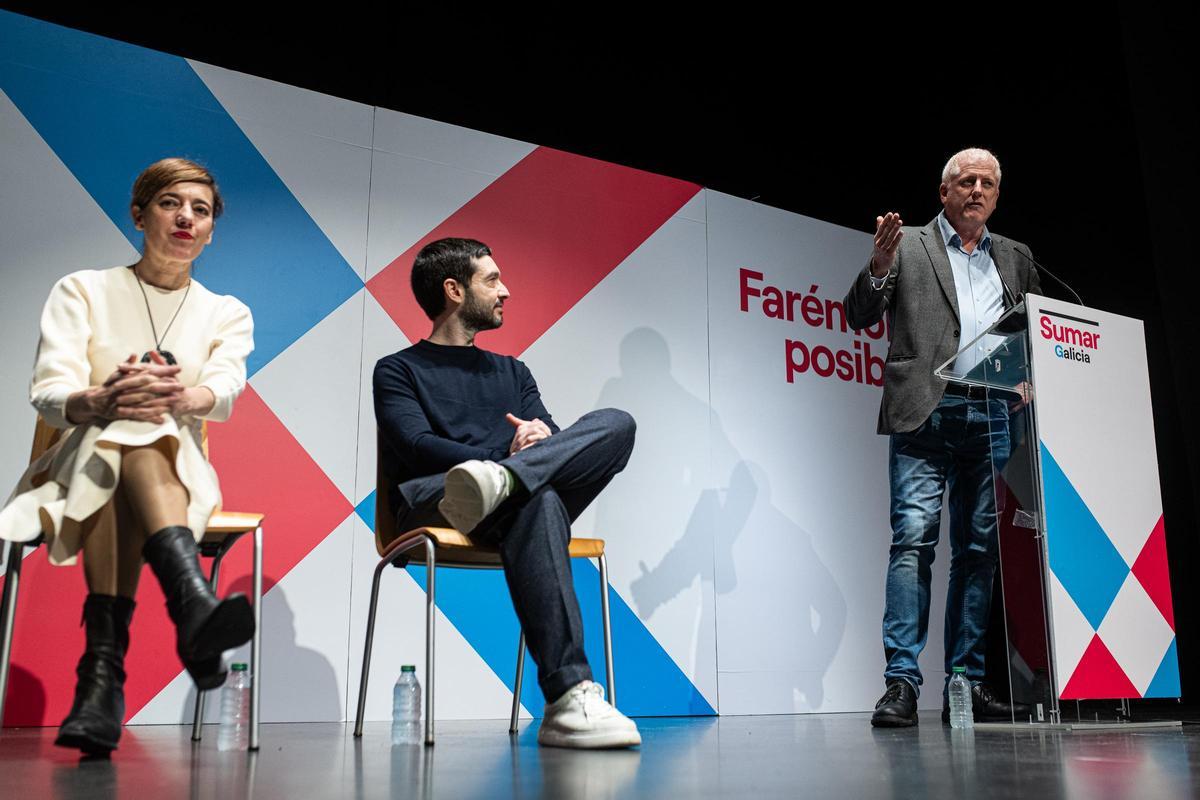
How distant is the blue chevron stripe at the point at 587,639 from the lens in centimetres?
345

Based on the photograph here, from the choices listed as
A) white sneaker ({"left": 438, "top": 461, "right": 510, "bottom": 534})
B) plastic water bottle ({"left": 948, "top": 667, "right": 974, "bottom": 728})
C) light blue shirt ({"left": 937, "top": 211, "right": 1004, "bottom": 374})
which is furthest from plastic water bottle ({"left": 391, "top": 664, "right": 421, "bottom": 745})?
light blue shirt ({"left": 937, "top": 211, "right": 1004, "bottom": 374})

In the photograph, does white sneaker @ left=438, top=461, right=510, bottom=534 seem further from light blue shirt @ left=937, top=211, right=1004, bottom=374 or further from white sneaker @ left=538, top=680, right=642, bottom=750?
light blue shirt @ left=937, top=211, right=1004, bottom=374

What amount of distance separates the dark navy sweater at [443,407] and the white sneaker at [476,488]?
0.95 ft

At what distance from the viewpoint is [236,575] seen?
3109 mm

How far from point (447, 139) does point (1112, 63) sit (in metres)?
2.63

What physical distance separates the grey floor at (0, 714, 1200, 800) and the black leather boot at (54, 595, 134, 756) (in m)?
0.04

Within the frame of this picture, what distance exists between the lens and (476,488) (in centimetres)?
195

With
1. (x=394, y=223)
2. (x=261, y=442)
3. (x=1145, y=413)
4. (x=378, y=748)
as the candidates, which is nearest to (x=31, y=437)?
(x=261, y=442)

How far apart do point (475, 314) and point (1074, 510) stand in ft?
5.09

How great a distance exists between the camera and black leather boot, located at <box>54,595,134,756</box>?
5.28 feet

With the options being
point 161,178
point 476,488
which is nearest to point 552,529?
point 476,488

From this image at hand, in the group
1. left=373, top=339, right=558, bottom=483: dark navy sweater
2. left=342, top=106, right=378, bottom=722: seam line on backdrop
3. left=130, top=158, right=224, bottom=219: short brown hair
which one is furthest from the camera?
left=342, top=106, right=378, bottom=722: seam line on backdrop

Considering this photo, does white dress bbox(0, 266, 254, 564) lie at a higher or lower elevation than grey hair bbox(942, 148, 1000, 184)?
lower

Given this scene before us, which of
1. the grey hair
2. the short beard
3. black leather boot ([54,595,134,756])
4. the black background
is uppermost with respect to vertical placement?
the black background
